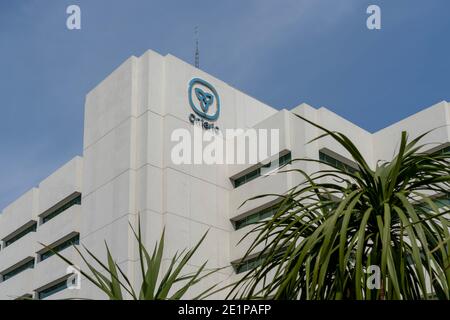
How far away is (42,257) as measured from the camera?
40.1 metres

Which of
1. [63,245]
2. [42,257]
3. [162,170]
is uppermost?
[162,170]

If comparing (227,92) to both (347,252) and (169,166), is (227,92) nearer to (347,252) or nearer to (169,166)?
(169,166)

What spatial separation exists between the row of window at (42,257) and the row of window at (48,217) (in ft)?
5.49

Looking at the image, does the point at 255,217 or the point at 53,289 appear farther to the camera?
the point at 53,289

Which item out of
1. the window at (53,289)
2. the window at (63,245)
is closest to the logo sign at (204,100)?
the window at (63,245)

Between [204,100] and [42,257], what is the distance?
1263cm

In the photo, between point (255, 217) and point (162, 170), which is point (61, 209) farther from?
point (255, 217)

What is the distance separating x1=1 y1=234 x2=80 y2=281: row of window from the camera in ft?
121

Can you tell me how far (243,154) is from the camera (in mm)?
35281

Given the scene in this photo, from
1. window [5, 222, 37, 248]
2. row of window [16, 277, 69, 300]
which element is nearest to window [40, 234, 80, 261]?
row of window [16, 277, 69, 300]

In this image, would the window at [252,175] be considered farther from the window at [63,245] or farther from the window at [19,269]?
the window at [19,269]

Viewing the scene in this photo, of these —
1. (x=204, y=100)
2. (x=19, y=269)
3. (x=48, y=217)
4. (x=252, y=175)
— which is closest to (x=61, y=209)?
(x=48, y=217)
